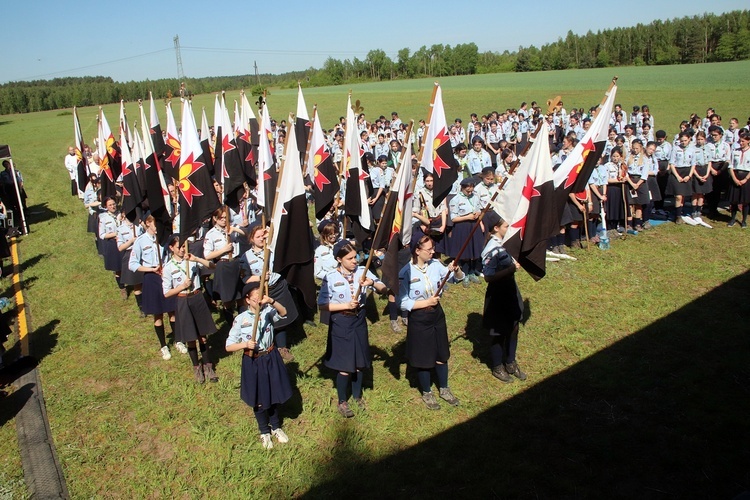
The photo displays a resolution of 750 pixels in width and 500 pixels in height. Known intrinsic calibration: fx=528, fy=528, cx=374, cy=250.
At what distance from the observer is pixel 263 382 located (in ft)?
17.5

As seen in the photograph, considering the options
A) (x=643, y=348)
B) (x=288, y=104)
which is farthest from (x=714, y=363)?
(x=288, y=104)

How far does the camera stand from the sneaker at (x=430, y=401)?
6152 millimetres

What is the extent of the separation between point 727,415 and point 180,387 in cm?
646

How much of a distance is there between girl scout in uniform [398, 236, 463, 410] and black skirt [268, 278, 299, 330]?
1.86 m

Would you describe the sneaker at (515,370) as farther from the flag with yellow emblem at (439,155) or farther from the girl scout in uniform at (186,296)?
the girl scout in uniform at (186,296)

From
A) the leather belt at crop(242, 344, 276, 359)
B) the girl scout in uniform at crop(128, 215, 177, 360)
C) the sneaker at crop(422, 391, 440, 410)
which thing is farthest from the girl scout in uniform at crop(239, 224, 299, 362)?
the sneaker at crop(422, 391, 440, 410)

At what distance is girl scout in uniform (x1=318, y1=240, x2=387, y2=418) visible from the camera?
18.4ft

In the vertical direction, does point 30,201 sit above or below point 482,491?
above

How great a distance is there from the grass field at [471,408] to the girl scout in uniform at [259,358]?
683 millimetres

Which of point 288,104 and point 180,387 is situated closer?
point 180,387

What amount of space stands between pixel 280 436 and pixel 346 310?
156 centimetres

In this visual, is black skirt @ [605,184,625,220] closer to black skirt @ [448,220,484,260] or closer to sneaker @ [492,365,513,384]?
black skirt @ [448,220,484,260]

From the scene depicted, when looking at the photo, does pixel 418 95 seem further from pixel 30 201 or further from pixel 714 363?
pixel 714 363

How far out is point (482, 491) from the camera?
4898mm
